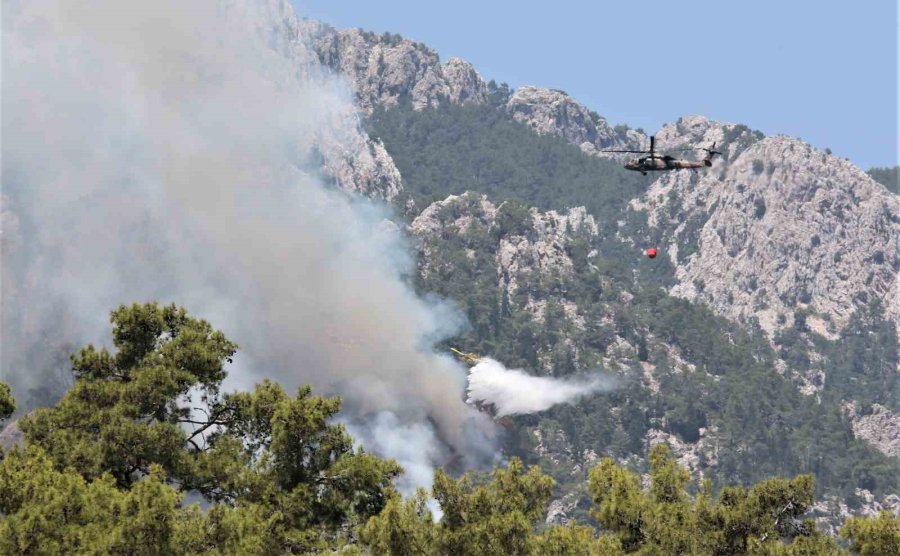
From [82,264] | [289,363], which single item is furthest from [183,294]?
[289,363]

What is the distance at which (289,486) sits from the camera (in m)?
47.0

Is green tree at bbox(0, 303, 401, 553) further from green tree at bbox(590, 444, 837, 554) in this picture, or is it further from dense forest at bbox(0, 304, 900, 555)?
green tree at bbox(590, 444, 837, 554)

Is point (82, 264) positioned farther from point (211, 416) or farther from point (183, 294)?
point (211, 416)

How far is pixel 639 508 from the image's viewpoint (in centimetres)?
4766

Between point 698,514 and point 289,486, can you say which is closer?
point 289,486

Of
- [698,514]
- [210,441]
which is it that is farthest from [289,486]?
[698,514]

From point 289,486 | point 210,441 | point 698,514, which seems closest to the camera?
point 289,486

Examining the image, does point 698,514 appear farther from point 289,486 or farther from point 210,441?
point 210,441

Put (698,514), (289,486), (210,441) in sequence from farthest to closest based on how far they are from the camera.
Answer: (210,441) < (698,514) < (289,486)

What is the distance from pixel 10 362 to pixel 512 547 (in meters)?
147

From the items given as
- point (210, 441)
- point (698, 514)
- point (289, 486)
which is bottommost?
point (289, 486)

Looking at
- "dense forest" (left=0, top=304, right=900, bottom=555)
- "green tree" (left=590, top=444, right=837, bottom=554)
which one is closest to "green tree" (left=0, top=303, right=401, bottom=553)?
"dense forest" (left=0, top=304, right=900, bottom=555)

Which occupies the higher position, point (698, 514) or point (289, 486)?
point (698, 514)

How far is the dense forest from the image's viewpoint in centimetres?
4050
